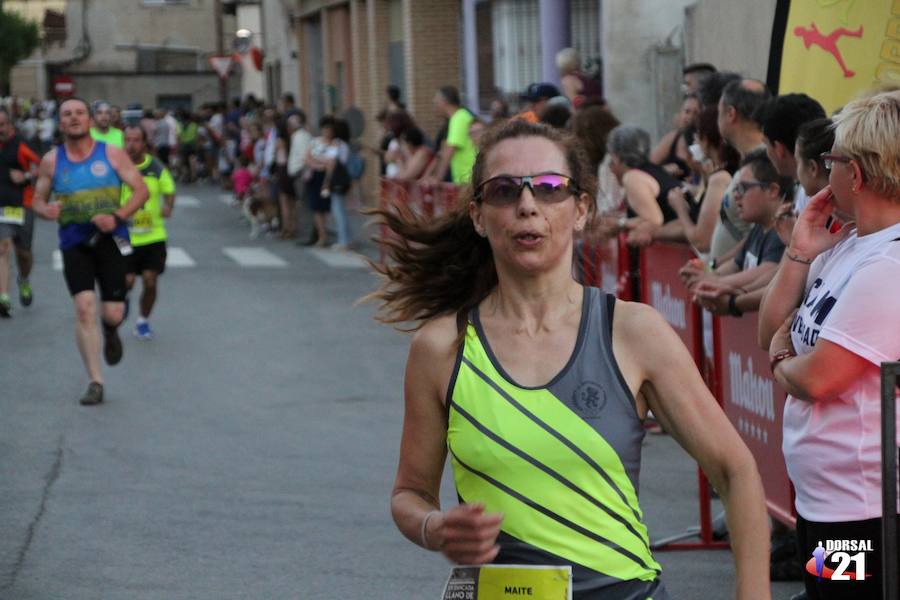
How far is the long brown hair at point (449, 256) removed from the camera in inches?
137

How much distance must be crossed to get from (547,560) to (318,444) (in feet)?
21.3

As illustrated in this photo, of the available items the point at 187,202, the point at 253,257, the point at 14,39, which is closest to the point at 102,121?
the point at 253,257

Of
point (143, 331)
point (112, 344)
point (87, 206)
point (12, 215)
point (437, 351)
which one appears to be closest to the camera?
point (437, 351)

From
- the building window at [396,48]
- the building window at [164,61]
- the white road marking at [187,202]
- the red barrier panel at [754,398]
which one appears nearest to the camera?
the red barrier panel at [754,398]

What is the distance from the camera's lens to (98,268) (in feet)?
37.6

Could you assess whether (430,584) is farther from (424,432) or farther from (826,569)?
(424,432)

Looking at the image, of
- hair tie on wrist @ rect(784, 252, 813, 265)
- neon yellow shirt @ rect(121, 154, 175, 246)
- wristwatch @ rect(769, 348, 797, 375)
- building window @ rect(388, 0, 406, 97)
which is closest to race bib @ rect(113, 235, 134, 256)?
neon yellow shirt @ rect(121, 154, 175, 246)

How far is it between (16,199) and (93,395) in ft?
20.4

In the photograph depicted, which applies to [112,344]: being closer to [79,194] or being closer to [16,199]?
[79,194]

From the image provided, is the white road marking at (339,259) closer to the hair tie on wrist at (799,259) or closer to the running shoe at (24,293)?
the running shoe at (24,293)

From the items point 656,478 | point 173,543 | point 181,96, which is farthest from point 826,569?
point 181,96

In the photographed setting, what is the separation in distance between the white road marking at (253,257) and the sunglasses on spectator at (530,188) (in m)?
18.1

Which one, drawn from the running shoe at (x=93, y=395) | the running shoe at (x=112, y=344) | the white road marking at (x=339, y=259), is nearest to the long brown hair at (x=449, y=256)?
the running shoe at (x=93, y=395)

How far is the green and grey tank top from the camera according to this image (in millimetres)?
3154
